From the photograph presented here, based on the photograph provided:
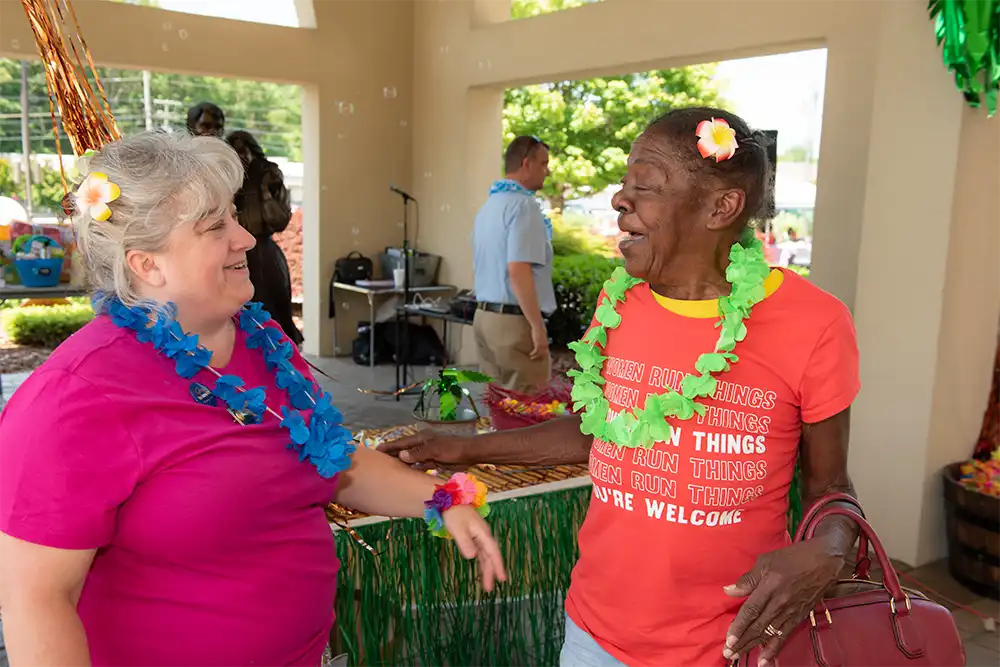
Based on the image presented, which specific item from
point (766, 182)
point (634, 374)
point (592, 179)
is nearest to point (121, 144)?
point (634, 374)

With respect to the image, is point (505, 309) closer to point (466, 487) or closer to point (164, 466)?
point (466, 487)

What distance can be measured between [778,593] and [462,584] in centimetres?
121

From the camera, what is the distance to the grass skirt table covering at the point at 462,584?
196 cm

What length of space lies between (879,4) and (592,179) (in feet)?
27.9

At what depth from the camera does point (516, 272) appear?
13.2 feet

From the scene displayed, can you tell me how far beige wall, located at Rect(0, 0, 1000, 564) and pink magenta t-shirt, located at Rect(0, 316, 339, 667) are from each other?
2964 millimetres

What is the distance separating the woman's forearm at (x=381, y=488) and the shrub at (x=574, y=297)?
6.66 m

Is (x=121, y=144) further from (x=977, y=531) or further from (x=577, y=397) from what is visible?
(x=977, y=531)

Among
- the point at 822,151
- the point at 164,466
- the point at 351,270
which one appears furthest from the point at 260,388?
the point at 351,270

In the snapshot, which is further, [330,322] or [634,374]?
[330,322]

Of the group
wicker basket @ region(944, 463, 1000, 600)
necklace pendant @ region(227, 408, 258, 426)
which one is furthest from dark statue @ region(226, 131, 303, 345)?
wicker basket @ region(944, 463, 1000, 600)

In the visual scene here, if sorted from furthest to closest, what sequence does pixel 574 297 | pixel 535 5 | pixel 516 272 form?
pixel 535 5
pixel 574 297
pixel 516 272

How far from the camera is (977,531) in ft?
10.7

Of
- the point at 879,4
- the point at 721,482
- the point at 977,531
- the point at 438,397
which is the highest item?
the point at 879,4
